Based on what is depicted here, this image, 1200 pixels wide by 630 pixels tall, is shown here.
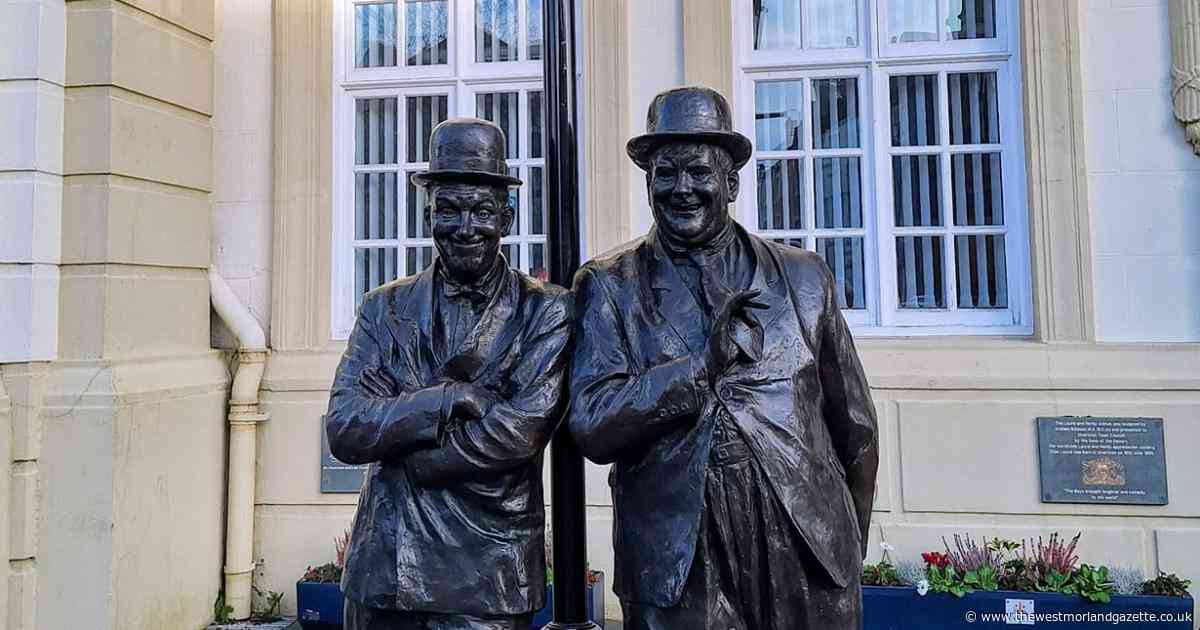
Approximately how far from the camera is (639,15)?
6.34 meters

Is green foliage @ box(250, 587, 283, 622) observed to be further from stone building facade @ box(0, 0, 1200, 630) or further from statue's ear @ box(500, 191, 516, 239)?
statue's ear @ box(500, 191, 516, 239)

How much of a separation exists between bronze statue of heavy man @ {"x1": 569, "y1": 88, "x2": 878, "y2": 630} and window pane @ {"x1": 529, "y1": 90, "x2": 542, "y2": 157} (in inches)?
181

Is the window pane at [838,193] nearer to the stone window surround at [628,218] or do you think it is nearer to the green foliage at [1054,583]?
the stone window surround at [628,218]

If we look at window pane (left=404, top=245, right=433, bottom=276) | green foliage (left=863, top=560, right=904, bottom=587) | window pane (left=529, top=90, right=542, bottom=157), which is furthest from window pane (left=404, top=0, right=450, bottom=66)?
green foliage (left=863, top=560, right=904, bottom=587)

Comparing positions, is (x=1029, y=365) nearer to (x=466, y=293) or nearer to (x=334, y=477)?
(x=466, y=293)

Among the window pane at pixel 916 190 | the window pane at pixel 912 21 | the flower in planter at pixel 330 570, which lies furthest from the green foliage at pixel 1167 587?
the flower in planter at pixel 330 570

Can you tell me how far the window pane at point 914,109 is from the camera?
6.42 m

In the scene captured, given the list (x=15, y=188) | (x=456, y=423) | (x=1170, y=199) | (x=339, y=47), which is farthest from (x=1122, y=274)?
(x=15, y=188)

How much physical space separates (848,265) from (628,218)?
163cm

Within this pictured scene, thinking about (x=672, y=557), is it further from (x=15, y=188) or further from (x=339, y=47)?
(x=339, y=47)

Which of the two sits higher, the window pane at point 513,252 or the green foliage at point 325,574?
the window pane at point 513,252

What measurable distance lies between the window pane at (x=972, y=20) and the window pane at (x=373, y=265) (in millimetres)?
4435

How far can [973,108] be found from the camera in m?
6.36

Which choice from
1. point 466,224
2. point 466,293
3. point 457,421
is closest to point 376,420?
point 457,421
